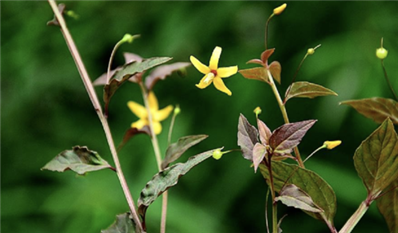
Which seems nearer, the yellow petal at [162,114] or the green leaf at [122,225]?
Answer: the green leaf at [122,225]

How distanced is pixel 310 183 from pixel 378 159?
1.5 inches

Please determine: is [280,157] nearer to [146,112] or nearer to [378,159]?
[378,159]

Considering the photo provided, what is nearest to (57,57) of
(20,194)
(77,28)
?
(77,28)

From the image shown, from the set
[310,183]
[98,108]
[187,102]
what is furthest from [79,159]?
[187,102]

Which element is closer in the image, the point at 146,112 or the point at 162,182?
the point at 162,182

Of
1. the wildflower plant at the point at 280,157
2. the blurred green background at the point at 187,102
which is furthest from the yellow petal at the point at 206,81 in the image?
the blurred green background at the point at 187,102

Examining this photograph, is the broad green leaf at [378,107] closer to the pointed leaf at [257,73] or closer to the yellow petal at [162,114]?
the pointed leaf at [257,73]

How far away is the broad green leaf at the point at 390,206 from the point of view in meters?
0.33

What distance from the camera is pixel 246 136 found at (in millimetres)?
270

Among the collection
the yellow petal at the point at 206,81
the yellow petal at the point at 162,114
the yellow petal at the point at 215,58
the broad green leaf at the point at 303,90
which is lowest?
the yellow petal at the point at 162,114

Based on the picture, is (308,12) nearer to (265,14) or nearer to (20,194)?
(265,14)

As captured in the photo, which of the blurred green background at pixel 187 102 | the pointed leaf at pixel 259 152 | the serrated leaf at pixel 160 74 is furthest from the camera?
the blurred green background at pixel 187 102

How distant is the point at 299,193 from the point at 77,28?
0.70 meters

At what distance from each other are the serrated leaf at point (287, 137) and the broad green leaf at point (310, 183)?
0.03 meters
